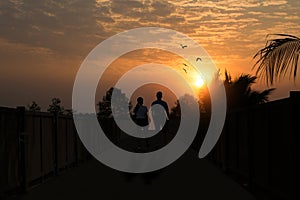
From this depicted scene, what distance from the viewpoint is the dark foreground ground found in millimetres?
12398

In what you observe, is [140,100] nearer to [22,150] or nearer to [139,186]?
[139,186]

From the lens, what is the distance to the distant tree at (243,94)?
33375mm

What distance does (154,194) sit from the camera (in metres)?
12.7

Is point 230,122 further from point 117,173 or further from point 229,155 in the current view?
point 117,173

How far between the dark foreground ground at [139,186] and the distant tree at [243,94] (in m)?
15.1

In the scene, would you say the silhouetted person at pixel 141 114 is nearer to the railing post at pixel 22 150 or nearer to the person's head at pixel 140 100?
the person's head at pixel 140 100

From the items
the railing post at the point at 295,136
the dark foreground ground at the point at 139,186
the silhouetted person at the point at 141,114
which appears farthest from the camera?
the silhouetted person at the point at 141,114

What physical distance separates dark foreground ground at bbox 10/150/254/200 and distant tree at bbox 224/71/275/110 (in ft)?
49.4

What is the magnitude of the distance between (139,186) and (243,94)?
2035 centimetres

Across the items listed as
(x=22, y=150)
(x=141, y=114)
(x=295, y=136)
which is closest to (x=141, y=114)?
(x=141, y=114)

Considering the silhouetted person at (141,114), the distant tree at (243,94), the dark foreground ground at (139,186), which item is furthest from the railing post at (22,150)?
the distant tree at (243,94)

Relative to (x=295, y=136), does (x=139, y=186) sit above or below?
below

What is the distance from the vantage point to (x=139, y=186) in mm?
14336

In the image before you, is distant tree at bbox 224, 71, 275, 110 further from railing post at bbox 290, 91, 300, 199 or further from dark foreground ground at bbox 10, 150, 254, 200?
railing post at bbox 290, 91, 300, 199
